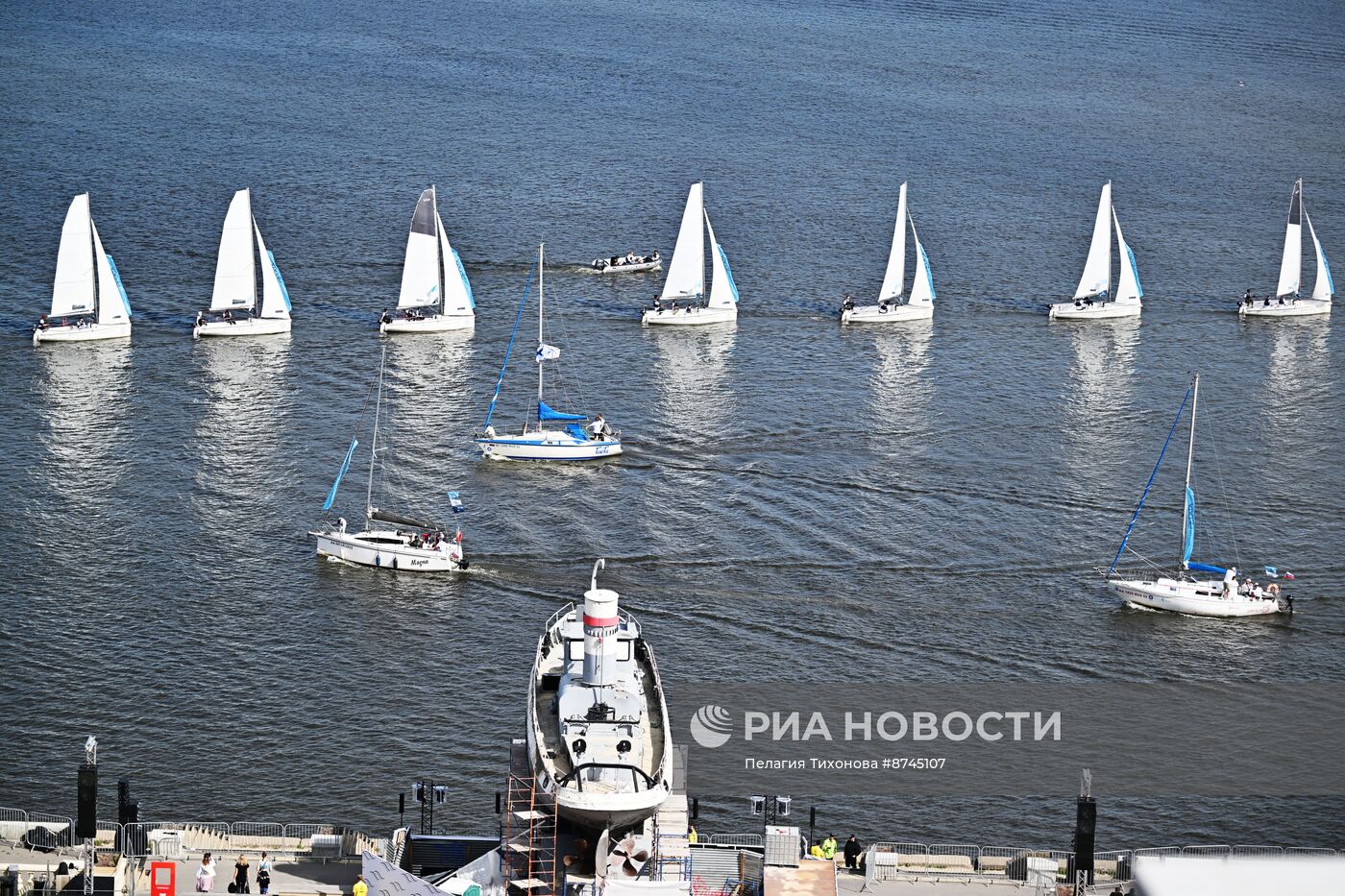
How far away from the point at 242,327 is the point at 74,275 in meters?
9.73

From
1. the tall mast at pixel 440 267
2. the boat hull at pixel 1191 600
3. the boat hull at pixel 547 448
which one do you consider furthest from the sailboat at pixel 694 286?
the boat hull at pixel 1191 600

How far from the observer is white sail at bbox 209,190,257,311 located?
111312 mm

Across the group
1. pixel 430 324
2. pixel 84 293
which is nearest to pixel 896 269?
pixel 430 324

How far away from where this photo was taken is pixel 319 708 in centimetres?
6800

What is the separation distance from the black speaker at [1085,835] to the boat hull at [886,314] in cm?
6601

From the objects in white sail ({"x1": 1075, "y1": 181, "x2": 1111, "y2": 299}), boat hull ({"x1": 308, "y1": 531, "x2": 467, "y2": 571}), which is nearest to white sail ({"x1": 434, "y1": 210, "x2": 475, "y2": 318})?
boat hull ({"x1": 308, "y1": 531, "x2": 467, "y2": 571})

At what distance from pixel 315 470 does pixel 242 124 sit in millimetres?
77574

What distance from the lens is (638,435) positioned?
95.7 metres

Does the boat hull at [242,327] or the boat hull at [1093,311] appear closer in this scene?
the boat hull at [242,327]

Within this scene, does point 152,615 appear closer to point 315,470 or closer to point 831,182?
point 315,470

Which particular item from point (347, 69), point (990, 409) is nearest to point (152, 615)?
point (990, 409)

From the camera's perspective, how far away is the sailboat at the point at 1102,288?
118562 mm

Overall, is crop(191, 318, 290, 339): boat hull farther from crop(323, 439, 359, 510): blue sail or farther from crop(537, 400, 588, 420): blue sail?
crop(537, 400, 588, 420): blue sail

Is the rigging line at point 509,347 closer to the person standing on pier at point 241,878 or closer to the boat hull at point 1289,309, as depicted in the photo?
the boat hull at point 1289,309
